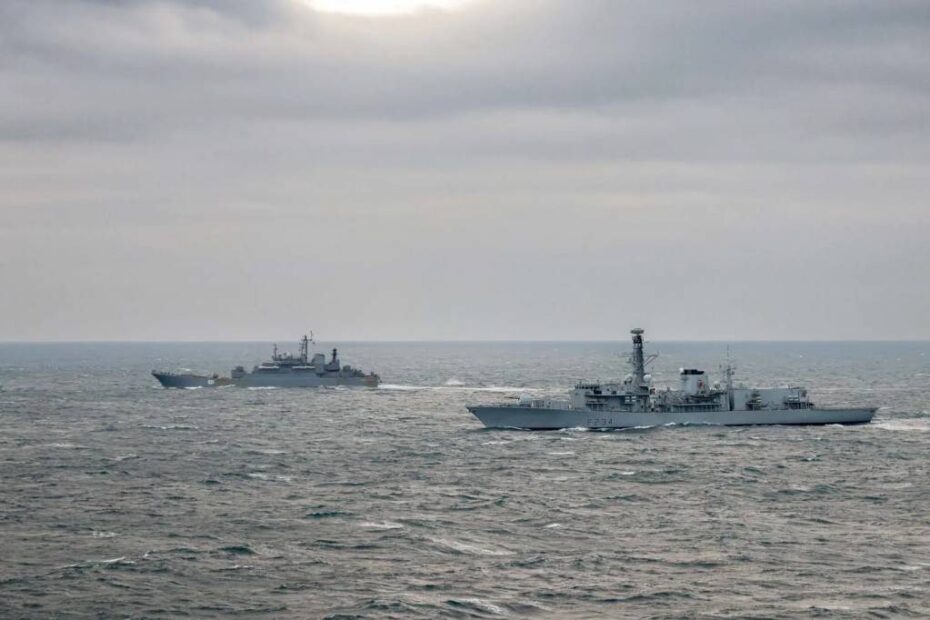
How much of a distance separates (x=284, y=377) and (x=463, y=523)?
12543 cm

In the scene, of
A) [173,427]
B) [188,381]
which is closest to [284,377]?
[188,381]

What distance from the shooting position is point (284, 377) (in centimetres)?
17838

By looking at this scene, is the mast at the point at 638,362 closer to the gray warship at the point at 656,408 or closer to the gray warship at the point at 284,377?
the gray warship at the point at 656,408

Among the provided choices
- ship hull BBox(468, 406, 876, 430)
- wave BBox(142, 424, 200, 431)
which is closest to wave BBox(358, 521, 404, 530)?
ship hull BBox(468, 406, 876, 430)

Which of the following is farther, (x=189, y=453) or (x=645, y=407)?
(x=645, y=407)

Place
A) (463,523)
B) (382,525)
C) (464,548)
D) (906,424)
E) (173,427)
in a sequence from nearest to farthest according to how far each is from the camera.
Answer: (464,548)
(382,525)
(463,523)
(173,427)
(906,424)

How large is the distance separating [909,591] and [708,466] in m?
37.5

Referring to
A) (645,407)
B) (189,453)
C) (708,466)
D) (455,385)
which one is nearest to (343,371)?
(455,385)

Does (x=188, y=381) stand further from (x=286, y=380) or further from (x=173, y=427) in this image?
(x=173, y=427)

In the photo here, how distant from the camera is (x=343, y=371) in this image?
184 metres

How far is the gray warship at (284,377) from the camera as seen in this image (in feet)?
580

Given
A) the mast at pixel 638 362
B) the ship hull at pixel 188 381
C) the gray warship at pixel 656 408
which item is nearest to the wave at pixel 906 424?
the gray warship at pixel 656 408

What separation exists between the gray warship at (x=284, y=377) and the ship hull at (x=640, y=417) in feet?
242

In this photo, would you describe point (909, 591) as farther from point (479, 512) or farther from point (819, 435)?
point (819, 435)
